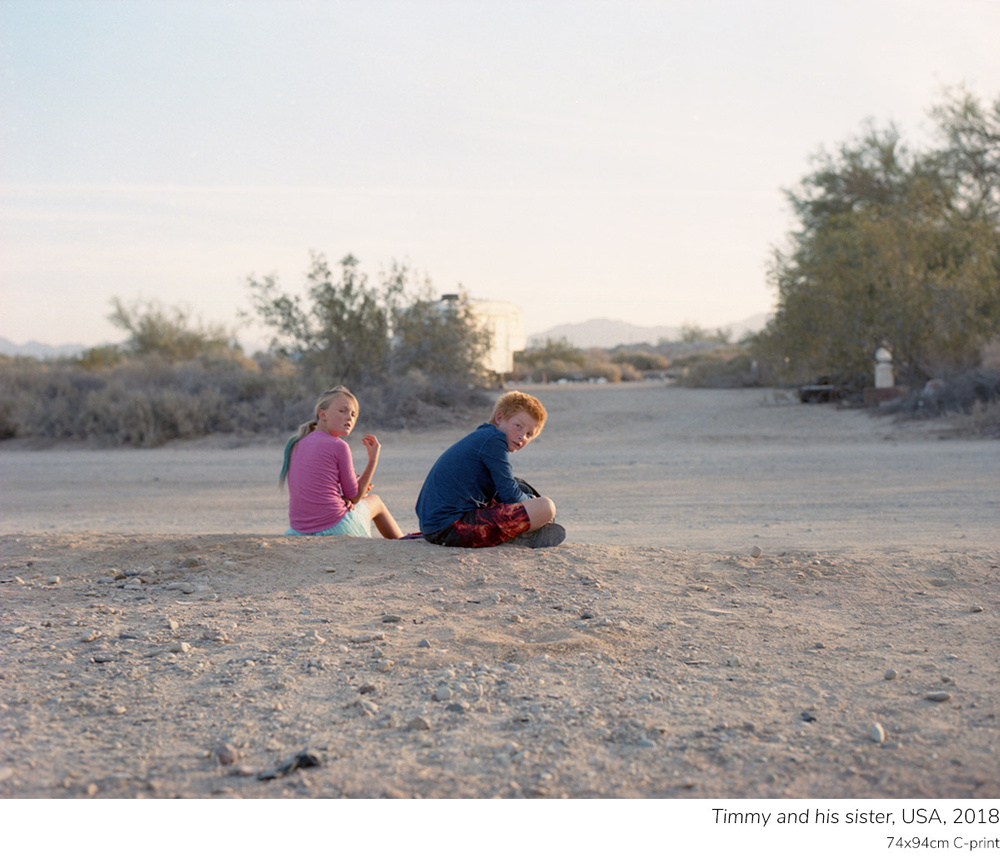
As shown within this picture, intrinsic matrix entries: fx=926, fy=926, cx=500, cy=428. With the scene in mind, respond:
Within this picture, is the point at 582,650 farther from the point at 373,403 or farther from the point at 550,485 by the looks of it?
the point at 373,403

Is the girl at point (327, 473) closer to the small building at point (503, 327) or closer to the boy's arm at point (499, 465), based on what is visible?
the boy's arm at point (499, 465)

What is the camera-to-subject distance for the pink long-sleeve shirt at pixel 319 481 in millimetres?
5863

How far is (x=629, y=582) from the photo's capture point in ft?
16.3

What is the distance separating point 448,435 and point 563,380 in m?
21.8

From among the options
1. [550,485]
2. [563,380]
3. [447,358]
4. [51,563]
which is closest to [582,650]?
[51,563]

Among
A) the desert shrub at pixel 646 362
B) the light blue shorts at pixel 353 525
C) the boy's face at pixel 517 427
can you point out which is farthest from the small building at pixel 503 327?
the boy's face at pixel 517 427

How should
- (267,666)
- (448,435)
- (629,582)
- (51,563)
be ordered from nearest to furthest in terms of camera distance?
1. (267,666)
2. (629,582)
3. (51,563)
4. (448,435)

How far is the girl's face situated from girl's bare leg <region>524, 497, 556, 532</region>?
1267 millimetres

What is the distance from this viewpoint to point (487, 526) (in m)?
5.46

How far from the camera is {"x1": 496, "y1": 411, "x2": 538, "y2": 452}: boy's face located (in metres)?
5.30

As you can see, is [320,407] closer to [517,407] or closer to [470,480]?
[470,480]

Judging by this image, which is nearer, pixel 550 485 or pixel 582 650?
pixel 582 650

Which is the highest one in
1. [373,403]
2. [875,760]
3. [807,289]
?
[807,289]

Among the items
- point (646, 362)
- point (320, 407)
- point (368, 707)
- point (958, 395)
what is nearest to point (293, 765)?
point (368, 707)
